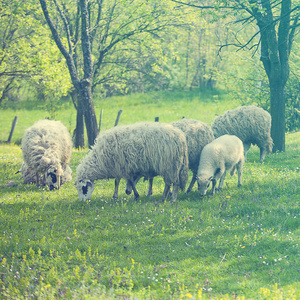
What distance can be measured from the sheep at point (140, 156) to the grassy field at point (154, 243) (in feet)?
1.62

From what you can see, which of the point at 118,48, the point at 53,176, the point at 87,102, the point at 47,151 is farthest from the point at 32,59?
the point at 53,176

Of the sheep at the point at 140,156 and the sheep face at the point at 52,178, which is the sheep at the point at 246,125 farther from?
the sheep face at the point at 52,178

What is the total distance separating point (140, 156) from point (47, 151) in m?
3.00

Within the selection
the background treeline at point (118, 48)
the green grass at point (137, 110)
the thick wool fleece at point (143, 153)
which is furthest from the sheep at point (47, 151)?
the green grass at point (137, 110)

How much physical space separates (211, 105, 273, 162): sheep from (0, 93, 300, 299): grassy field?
236 centimetres

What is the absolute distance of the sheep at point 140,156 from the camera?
8.27 meters

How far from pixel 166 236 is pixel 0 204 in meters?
4.08

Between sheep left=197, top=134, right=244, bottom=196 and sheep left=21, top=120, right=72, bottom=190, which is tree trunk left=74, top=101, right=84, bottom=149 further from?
sheep left=197, top=134, right=244, bottom=196

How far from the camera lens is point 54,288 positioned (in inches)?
190

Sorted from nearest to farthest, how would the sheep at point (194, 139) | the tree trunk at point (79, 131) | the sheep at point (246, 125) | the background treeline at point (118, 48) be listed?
the sheep at point (194, 139) → the sheep at point (246, 125) → the background treeline at point (118, 48) → the tree trunk at point (79, 131)

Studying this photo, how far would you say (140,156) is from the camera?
830cm

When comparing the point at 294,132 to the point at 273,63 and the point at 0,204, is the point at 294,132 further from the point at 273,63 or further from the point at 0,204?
the point at 0,204

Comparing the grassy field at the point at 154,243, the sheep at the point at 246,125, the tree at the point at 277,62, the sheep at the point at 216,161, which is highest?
the tree at the point at 277,62

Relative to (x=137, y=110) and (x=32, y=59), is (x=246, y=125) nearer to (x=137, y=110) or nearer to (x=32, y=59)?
(x=32, y=59)
